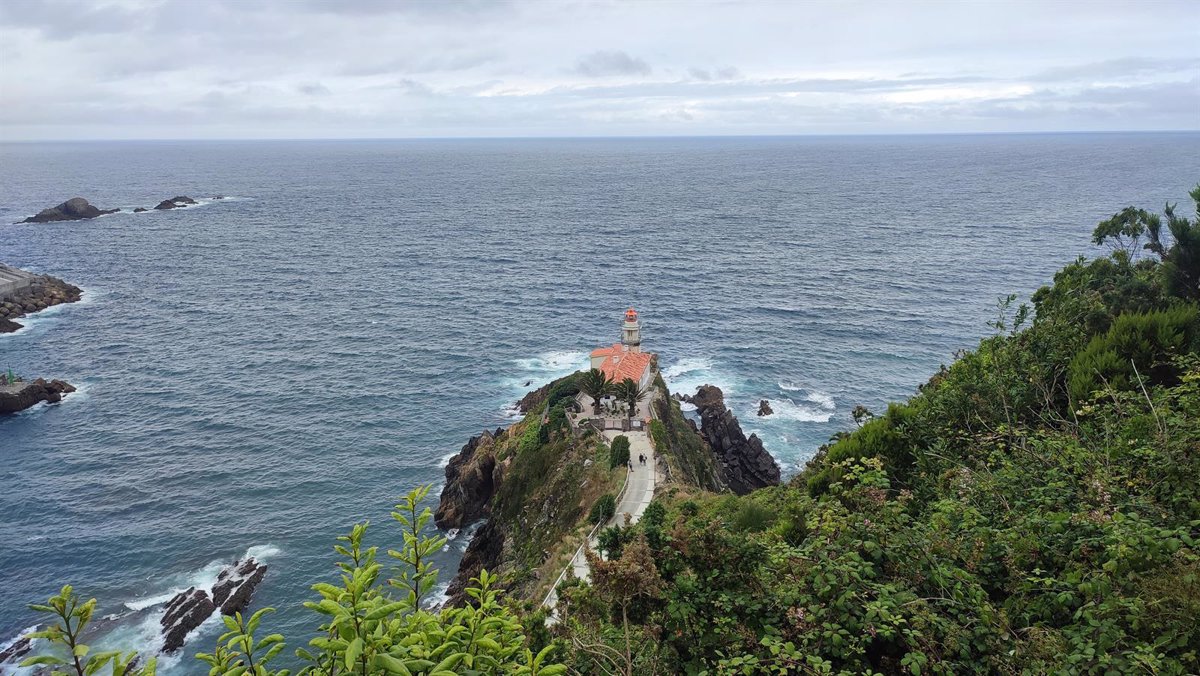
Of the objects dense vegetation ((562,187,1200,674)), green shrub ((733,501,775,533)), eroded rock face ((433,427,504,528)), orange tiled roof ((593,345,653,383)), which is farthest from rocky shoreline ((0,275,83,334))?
dense vegetation ((562,187,1200,674))

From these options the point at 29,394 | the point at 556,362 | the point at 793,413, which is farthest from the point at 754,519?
the point at 29,394

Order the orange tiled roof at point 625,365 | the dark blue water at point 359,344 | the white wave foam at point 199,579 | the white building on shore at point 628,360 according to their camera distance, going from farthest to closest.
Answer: the white building on shore at point 628,360
the orange tiled roof at point 625,365
the dark blue water at point 359,344
the white wave foam at point 199,579

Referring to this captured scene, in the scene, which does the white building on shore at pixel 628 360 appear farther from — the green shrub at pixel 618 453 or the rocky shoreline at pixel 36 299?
the rocky shoreline at pixel 36 299

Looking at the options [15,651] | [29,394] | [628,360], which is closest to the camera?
[15,651]

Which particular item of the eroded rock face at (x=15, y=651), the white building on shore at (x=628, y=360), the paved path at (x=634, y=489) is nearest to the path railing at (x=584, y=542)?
the paved path at (x=634, y=489)

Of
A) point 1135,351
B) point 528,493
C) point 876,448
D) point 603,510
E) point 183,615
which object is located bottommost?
point 183,615

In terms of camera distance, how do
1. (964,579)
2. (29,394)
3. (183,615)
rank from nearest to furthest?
1. (964,579)
2. (183,615)
3. (29,394)

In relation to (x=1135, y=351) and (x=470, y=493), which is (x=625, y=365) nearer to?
(x=470, y=493)
